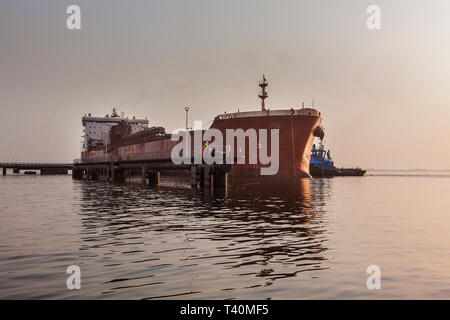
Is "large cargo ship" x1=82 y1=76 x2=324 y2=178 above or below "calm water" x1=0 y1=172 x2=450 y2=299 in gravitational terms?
above

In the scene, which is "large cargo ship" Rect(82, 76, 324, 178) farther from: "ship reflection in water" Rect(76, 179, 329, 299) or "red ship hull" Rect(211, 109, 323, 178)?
"ship reflection in water" Rect(76, 179, 329, 299)

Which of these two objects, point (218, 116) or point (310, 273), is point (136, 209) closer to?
point (310, 273)

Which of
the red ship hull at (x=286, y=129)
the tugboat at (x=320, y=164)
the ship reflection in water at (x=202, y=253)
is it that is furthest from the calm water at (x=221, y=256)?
the tugboat at (x=320, y=164)

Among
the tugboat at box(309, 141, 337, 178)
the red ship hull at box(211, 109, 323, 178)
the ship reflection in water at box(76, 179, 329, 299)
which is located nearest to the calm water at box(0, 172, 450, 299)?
the ship reflection in water at box(76, 179, 329, 299)

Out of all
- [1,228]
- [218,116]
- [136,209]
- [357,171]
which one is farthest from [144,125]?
[1,228]

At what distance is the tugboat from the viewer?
126688 mm

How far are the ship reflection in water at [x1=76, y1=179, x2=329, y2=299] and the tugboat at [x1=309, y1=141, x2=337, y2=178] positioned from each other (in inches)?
4055

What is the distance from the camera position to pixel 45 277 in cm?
1101

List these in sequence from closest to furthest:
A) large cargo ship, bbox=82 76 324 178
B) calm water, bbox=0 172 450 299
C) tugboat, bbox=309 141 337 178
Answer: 1. calm water, bbox=0 172 450 299
2. large cargo ship, bbox=82 76 324 178
3. tugboat, bbox=309 141 337 178

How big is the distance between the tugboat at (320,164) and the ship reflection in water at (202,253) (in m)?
103

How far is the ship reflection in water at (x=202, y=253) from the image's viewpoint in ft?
33.3

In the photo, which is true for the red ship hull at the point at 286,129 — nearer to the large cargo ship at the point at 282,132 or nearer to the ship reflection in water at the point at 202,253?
the large cargo ship at the point at 282,132

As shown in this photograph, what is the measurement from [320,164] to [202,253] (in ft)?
399
